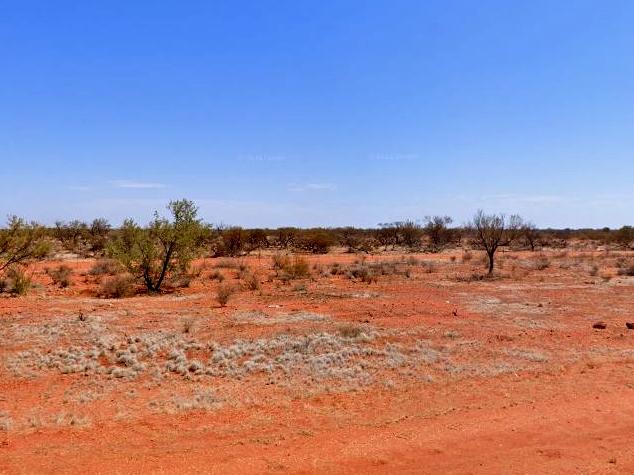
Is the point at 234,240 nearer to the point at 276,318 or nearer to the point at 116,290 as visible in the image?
the point at 116,290

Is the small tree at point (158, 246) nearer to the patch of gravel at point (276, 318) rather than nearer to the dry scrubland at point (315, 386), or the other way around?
the dry scrubland at point (315, 386)

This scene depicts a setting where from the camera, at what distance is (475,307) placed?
17547mm

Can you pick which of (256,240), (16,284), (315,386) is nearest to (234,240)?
(256,240)

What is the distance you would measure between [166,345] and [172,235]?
12.3m

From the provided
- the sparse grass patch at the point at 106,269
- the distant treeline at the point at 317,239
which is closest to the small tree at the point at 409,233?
the distant treeline at the point at 317,239

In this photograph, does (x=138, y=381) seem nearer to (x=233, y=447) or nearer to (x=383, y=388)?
(x=233, y=447)

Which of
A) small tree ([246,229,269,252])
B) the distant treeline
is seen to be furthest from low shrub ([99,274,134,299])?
small tree ([246,229,269,252])

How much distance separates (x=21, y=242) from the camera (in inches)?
666

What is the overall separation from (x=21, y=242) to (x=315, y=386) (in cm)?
1236

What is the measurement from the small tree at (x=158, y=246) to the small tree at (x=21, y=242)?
4.79m

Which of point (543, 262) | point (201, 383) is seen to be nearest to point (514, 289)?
point (543, 262)

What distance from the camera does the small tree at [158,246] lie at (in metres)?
22.5

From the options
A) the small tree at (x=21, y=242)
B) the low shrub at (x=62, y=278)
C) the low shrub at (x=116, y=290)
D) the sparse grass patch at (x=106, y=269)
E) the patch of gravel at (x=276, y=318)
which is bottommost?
the patch of gravel at (x=276, y=318)

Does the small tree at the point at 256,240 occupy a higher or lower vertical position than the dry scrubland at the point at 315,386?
higher
